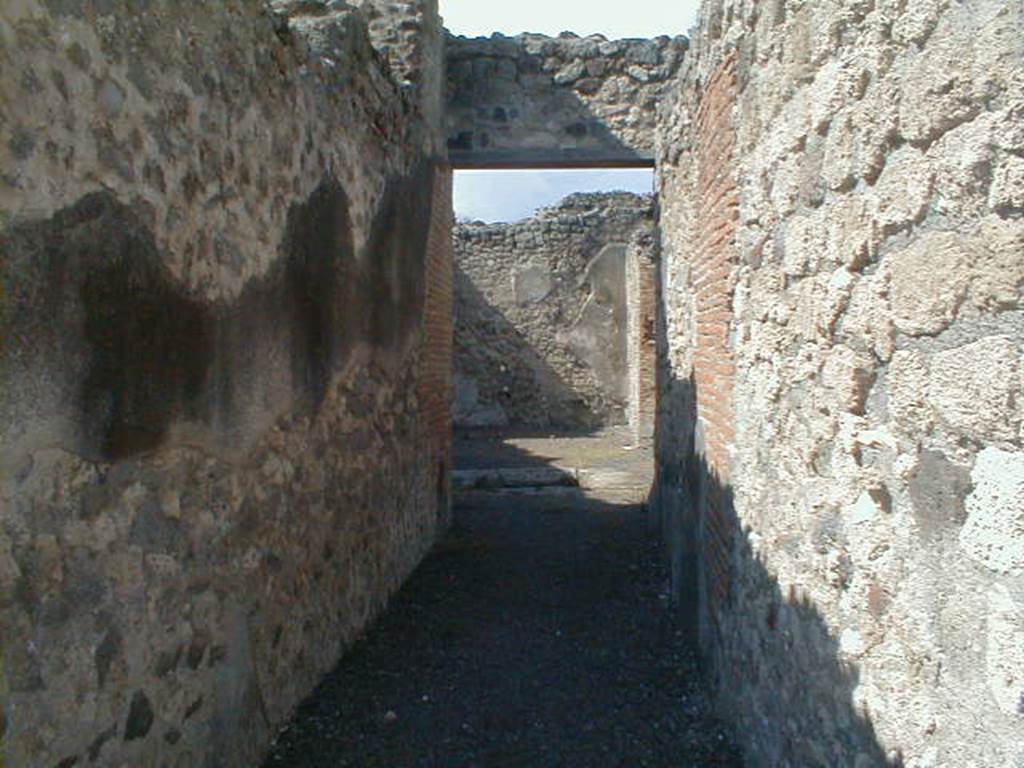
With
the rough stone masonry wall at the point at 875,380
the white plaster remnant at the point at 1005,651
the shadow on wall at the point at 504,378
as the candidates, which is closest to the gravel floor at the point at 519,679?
the rough stone masonry wall at the point at 875,380

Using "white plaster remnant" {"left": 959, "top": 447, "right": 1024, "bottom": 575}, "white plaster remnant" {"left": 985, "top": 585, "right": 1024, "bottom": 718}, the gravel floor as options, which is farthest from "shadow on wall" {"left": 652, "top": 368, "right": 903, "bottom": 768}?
"white plaster remnant" {"left": 959, "top": 447, "right": 1024, "bottom": 575}

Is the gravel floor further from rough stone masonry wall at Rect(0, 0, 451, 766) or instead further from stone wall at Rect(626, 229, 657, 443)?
stone wall at Rect(626, 229, 657, 443)

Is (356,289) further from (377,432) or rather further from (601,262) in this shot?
(601,262)

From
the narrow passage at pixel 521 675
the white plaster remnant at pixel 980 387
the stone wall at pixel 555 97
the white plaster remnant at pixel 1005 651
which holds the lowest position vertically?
the narrow passage at pixel 521 675

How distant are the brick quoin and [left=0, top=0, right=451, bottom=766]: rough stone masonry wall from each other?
5.05 feet

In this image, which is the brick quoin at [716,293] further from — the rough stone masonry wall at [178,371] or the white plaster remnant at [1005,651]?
the white plaster remnant at [1005,651]

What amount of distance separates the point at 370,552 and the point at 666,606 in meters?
1.60

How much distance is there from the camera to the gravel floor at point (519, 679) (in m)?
3.30

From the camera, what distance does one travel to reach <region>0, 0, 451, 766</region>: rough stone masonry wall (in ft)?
6.42

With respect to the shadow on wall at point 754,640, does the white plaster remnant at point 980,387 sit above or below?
above

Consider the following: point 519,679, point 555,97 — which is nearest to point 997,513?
point 519,679

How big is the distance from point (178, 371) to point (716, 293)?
2.07 m

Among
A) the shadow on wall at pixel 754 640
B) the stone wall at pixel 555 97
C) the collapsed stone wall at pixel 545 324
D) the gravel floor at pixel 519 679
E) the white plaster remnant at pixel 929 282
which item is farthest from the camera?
the collapsed stone wall at pixel 545 324

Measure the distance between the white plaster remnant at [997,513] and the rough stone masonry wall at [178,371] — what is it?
69.1 inches
